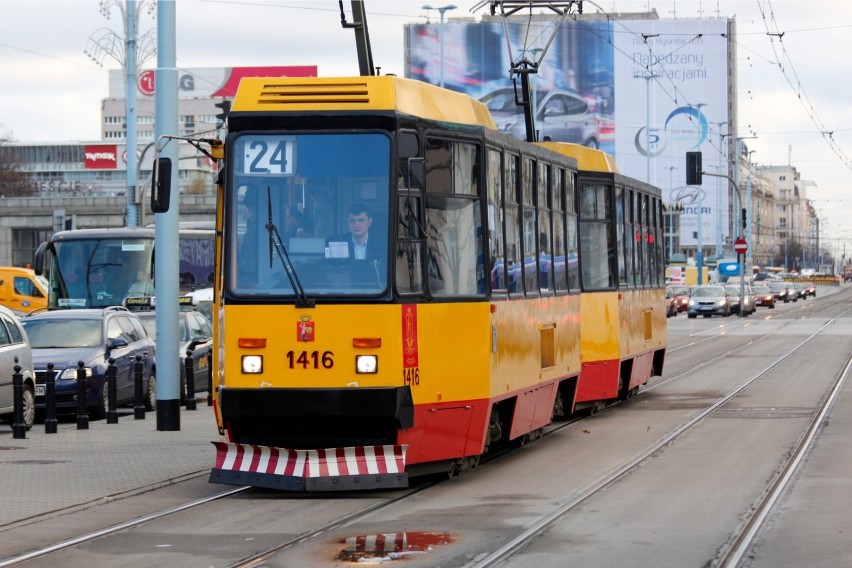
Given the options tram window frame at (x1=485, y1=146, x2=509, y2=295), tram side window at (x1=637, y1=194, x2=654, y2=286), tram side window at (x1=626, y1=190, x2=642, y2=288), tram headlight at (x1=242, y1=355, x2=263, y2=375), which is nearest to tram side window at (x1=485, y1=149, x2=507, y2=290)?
tram window frame at (x1=485, y1=146, x2=509, y2=295)

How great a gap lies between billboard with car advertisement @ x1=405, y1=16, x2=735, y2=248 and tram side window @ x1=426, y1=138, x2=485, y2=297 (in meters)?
113

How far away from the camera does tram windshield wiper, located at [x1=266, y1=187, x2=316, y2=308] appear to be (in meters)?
12.4

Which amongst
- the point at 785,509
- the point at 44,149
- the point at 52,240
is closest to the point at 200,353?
the point at 52,240

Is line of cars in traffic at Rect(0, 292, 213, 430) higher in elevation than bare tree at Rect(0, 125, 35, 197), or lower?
lower

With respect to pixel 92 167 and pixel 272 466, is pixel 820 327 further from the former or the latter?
pixel 92 167

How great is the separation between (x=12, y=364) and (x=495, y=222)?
8233mm

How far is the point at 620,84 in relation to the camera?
5027 inches

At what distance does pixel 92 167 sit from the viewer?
16888 centimetres

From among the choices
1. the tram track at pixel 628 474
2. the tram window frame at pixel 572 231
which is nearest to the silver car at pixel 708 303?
the tram track at pixel 628 474

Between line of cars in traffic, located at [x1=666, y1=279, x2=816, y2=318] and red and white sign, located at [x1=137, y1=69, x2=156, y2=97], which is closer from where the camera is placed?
line of cars in traffic, located at [x1=666, y1=279, x2=816, y2=318]

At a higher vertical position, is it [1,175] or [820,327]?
[1,175]

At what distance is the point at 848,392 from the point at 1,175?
10108 centimetres

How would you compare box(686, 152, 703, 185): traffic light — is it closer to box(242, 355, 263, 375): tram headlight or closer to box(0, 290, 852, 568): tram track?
box(0, 290, 852, 568): tram track

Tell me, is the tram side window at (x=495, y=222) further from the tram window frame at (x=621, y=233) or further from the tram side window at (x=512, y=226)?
the tram window frame at (x=621, y=233)
